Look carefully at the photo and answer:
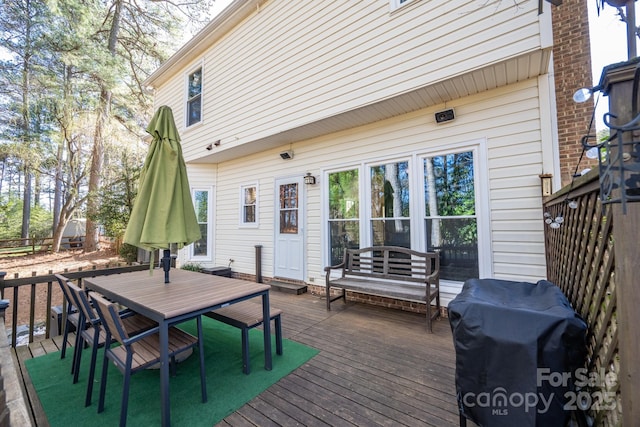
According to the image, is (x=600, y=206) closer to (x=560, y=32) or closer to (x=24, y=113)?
(x=560, y=32)

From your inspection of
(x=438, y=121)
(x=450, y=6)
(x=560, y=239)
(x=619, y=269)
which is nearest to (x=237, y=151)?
(x=438, y=121)

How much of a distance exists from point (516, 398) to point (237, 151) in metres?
6.49

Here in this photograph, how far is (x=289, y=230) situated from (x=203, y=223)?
3.31 meters

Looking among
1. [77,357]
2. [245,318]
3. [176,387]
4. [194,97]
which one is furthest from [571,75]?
[194,97]

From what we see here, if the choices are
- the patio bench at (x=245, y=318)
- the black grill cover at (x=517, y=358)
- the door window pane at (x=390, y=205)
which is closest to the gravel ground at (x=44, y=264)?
the patio bench at (x=245, y=318)

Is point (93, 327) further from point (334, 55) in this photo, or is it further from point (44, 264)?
point (44, 264)

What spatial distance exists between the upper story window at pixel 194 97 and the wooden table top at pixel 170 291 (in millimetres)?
5416

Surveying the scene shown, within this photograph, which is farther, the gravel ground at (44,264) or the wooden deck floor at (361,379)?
the gravel ground at (44,264)

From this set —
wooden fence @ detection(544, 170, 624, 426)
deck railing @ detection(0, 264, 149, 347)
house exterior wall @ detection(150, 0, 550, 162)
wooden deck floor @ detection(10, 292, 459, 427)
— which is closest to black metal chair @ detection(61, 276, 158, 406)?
wooden deck floor @ detection(10, 292, 459, 427)

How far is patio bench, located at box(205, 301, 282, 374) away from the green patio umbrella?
2.71 feet

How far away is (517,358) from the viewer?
133 centimetres

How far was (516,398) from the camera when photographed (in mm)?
1334

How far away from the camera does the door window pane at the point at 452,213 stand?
3.81 m

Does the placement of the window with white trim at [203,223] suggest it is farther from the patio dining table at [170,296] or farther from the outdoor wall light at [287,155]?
the patio dining table at [170,296]
